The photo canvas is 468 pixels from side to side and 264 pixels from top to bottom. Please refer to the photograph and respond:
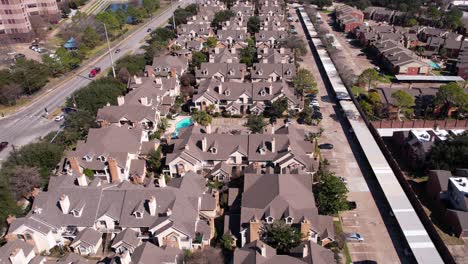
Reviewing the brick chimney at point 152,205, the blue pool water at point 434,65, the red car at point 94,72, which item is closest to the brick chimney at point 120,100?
the red car at point 94,72

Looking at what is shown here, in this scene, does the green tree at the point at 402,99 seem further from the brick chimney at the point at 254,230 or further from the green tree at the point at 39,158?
the green tree at the point at 39,158

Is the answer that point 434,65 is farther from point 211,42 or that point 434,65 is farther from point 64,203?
point 64,203

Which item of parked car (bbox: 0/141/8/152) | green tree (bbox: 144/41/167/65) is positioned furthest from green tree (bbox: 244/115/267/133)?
green tree (bbox: 144/41/167/65)

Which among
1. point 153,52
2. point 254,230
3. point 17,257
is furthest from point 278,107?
point 17,257

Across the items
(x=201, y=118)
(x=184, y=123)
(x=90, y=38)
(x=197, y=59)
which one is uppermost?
(x=197, y=59)

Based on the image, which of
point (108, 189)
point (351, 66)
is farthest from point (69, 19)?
point (108, 189)

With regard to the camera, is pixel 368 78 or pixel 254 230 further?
pixel 368 78

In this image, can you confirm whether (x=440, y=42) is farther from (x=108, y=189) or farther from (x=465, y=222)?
(x=108, y=189)
